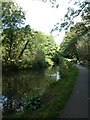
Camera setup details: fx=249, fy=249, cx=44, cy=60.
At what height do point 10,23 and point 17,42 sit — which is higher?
point 10,23

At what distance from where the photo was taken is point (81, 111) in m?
10.1

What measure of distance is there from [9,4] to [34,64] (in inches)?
487

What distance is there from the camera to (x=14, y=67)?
42.4 meters

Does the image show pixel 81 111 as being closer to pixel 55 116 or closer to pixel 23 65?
pixel 55 116

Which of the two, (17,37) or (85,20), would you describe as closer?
(85,20)

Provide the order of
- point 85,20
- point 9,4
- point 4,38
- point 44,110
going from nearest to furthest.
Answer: point 44,110 < point 85,20 < point 9,4 < point 4,38

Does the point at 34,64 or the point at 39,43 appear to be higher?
the point at 39,43

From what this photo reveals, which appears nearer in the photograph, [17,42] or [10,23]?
[10,23]

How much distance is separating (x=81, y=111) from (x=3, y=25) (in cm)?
3239

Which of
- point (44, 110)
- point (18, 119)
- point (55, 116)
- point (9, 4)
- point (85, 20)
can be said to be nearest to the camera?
point (55, 116)

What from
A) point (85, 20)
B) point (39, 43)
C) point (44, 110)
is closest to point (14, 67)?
point (39, 43)

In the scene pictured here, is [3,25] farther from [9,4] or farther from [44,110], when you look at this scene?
[44,110]

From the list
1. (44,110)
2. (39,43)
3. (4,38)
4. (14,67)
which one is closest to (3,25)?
(4,38)

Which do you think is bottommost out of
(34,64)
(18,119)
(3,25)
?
(34,64)
